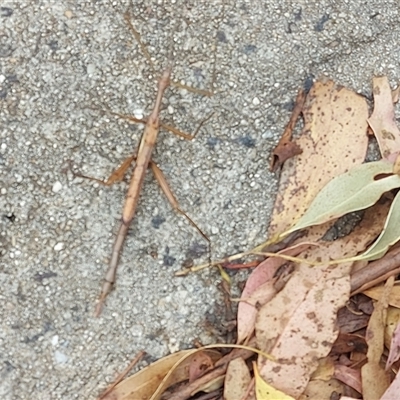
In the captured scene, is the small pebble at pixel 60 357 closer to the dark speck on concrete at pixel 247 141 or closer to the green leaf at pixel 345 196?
the green leaf at pixel 345 196

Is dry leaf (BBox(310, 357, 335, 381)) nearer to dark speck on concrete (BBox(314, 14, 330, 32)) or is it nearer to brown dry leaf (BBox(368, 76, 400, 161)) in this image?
brown dry leaf (BBox(368, 76, 400, 161))

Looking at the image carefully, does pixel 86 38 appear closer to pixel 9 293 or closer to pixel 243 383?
pixel 9 293

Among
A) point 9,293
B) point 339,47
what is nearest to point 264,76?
point 339,47

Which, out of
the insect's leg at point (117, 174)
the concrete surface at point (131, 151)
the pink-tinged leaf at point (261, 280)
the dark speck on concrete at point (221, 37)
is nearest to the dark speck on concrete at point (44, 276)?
the concrete surface at point (131, 151)

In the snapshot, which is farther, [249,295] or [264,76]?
[264,76]

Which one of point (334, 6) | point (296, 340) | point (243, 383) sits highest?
point (334, 6)

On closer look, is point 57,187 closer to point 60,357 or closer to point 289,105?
point 60,357
